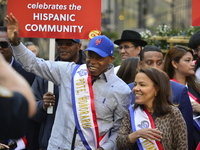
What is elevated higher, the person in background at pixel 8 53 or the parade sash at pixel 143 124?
the person in background at pixel 8 53

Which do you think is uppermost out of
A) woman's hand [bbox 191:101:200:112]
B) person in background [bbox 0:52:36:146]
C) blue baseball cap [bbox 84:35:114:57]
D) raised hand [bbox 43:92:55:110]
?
blue baseball cap [bbox 84:35:114:57]

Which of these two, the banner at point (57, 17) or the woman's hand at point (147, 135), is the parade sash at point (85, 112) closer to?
the woman's hand at point (147, 135)

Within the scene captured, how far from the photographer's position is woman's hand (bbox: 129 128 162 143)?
4273 millimetres

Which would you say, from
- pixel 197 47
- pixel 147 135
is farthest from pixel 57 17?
pixel 197 47

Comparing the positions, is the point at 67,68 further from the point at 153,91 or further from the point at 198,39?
the point at 198,39

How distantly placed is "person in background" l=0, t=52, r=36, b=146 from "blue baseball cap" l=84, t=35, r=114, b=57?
2689mm

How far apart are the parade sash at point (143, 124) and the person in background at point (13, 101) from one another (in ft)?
8.36

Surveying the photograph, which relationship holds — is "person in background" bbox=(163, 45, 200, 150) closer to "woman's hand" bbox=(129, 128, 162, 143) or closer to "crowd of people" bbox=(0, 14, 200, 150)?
"crowd of people" bbox=(0, 14, 200, 150)

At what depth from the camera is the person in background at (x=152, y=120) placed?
435cm

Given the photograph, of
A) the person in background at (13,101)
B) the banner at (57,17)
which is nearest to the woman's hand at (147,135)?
the banner at (57,17)

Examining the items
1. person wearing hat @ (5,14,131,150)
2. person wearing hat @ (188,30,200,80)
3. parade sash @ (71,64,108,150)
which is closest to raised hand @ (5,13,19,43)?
person wearing hat @ (5,14,131,150)

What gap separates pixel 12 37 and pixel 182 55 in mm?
2290

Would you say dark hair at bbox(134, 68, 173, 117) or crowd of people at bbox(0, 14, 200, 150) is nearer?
crowd of people at bbox(0, 14, 200, 150)

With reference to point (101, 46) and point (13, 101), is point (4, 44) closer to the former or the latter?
point (101, 46)
